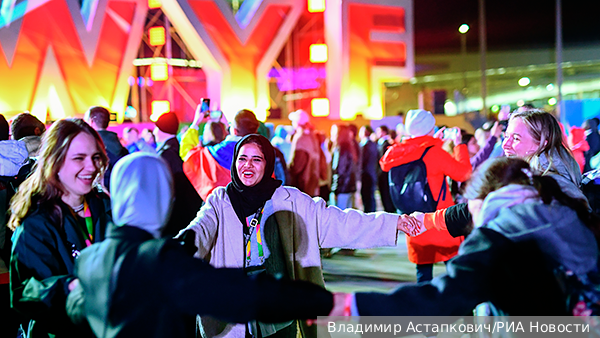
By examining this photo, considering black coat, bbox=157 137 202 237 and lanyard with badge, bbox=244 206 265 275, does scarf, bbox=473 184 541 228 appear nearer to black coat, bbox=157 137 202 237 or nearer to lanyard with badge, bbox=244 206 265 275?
lanyard with badge, bbox=244 206 265 275

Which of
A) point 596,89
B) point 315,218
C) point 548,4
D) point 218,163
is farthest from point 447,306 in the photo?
point 596,89

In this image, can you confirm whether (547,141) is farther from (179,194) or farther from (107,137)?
(107,137)

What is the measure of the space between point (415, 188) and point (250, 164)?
2.15 metres

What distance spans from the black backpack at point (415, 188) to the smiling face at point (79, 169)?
10.1 ft

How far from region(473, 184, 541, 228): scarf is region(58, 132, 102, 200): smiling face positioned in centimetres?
176

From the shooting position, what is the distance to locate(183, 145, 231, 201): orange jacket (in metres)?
4.82

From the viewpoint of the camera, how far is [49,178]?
258 cm

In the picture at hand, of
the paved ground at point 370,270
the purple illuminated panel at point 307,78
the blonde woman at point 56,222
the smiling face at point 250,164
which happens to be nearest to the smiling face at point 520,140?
the smiling face at point 250,164

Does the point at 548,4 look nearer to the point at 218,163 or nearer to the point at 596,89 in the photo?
the point at 596,89

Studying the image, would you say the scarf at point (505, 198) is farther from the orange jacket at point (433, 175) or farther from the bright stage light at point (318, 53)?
the bright stage light at point (318, 53)

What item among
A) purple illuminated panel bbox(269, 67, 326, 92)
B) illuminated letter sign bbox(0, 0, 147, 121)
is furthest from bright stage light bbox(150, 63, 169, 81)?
purple illuminated panel bbox(269, 67, 326, 92)

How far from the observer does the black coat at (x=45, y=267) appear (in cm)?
223

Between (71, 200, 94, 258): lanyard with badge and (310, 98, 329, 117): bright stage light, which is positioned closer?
(71, 200, 94, 258): lanyard with badge

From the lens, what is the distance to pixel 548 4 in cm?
2514
